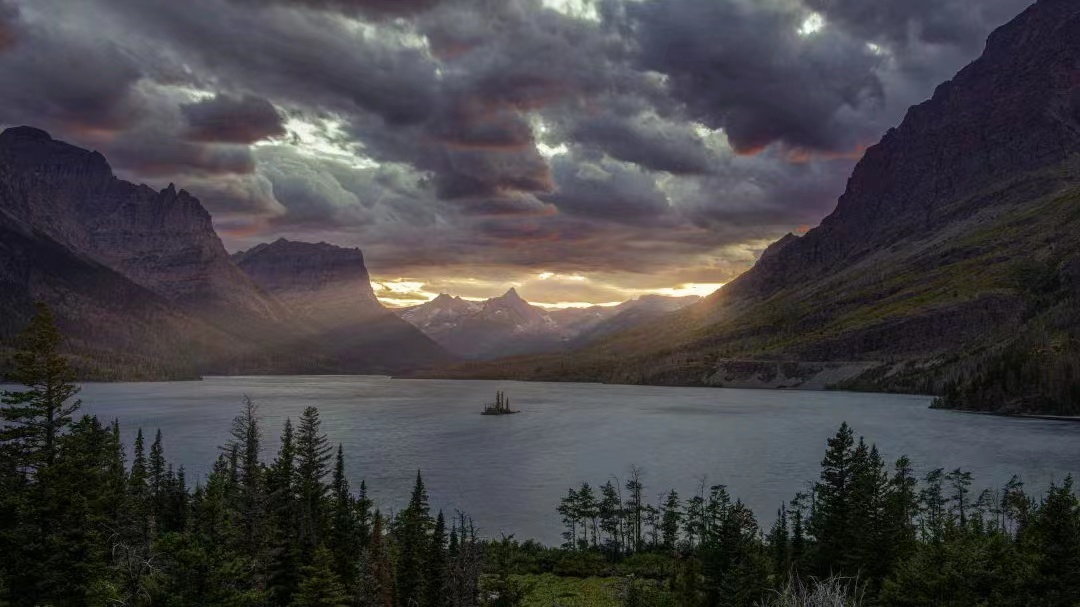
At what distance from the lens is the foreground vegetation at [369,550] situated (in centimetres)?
3662

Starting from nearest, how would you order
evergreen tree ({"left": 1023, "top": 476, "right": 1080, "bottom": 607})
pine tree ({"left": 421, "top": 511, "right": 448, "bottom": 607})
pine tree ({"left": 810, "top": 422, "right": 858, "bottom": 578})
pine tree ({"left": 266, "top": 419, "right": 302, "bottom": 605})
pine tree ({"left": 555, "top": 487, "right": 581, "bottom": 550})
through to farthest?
evergreen tree ({"left": 1023, "top": 476, "right": 1080, "bottom": 607})
pine tree ({"left": 266, "top": 419, "right": 302, "bottom": 605})
pine tree ({"left": 421, "top": 511, "right": 448, "bottom": 607})
pine tree ({"left": 810, "top": 422, "right": 858, "bottom": 578})
pine tree ({"left": 555, "top": 487, "right": 581, "bottom": 550})

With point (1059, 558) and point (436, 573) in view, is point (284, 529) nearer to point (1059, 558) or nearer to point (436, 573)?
point (436, 573)

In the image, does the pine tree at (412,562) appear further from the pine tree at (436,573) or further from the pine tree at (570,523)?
the pine tree at (570,523)

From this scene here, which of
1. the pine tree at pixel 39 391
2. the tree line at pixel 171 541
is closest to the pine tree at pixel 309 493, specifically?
the tree line at pixel 171 541

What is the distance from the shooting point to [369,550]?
60.5 meters

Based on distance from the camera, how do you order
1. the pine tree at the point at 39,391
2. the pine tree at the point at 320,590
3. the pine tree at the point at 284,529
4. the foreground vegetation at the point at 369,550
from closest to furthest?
the foreground vegetation at the point at 369,550 < the pine tree at the point at 39,391 < the pine tree at the point at 320,590 < the pine tree at the point at 284,529

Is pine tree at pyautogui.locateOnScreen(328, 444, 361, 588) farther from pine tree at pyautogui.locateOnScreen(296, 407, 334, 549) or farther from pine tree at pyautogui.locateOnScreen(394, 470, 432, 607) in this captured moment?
pine tree at pyautogui.locateOnScreen(394, 470, 432, 607)

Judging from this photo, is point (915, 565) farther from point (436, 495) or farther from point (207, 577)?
point (436, 495)

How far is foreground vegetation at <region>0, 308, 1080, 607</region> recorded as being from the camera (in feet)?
120

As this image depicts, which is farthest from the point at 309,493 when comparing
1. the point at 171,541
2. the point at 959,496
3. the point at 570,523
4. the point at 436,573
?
the point at 959,496

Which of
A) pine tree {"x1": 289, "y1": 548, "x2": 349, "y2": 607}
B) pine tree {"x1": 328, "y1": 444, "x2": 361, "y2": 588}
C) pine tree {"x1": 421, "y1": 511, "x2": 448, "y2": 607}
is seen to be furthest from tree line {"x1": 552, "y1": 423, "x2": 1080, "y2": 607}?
pine tree {"x1": 289, "y1": 548, "x2": 349, "y2": 607}

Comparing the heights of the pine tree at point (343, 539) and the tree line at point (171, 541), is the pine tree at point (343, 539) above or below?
below

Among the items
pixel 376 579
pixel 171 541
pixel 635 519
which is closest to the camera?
pixel 171 541

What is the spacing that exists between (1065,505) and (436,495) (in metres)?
97.0
